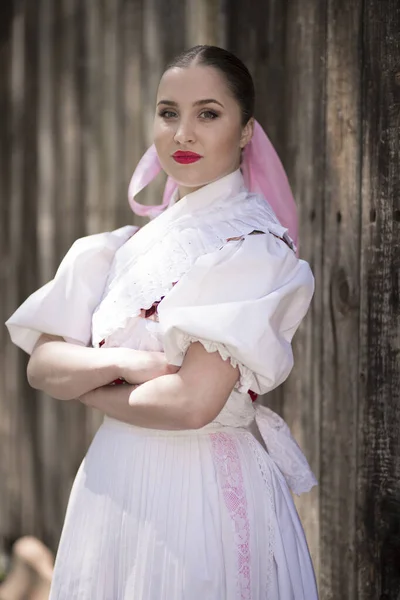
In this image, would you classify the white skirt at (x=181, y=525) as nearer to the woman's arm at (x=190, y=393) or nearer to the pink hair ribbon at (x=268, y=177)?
the woman's arm at (x=190, y=393)

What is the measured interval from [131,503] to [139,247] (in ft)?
1.89

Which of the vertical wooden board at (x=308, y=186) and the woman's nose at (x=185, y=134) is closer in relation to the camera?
the woman's nose at (x=185, y=134)

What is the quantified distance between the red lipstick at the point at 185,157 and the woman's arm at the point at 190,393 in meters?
0.46

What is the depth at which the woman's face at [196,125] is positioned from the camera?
6.24 ft

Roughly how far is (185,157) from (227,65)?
0.23 meters

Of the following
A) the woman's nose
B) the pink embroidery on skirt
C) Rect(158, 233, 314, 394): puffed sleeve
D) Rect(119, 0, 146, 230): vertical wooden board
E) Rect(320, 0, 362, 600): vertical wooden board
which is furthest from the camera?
Rect(119, 0, 146, 230): vertical wooden board

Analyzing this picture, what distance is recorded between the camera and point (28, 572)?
3375 millimetres

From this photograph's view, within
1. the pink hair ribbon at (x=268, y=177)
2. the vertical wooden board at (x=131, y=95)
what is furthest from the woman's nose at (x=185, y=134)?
the vertical wooden board at (x=131, y=95)

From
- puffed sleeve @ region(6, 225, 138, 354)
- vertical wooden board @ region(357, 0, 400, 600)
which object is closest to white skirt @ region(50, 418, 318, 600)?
puffed sleeve @ region(6, 225, 138, 354)

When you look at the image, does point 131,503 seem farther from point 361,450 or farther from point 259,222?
point 361,450

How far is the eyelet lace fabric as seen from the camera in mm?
1812

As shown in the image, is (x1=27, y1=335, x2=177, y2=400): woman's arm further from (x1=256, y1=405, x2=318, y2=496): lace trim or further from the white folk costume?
(x1=256, y1=405, x2=318, y2=496): lace trim

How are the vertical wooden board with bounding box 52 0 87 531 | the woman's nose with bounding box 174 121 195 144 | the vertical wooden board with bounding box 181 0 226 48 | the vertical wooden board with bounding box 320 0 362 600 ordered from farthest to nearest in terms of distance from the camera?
the vertical wooden board with bounding box 52 0 87 531 < the vertical wooden board with bounding box 181 0 226 48 < the vertical wooden board with bounding box 320 0 362 600 < the woman's nose with bounding box 174 121 195 144

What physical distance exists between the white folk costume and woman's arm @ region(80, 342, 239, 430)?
0.03m
